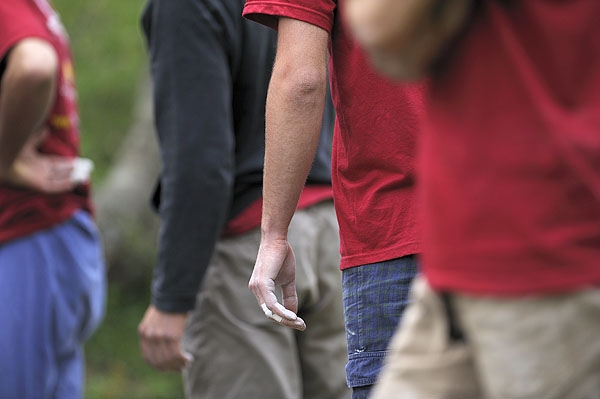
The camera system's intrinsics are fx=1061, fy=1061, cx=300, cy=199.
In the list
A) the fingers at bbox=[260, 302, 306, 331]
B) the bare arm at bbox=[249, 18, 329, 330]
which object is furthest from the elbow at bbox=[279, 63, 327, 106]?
the fingers at bbox=[260, 302, 306, 331]

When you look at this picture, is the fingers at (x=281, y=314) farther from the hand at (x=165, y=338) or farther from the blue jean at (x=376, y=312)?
the hand at (x=165, y=338)

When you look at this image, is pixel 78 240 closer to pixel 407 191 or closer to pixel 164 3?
pixel 164 3

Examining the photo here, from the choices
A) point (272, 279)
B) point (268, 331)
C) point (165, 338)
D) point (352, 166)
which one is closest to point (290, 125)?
point (352, 166)

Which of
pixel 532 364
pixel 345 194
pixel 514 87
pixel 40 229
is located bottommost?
pixel 40 229

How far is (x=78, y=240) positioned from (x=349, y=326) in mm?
2200

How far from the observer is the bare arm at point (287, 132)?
7.90 ft

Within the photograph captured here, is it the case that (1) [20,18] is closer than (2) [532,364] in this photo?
No

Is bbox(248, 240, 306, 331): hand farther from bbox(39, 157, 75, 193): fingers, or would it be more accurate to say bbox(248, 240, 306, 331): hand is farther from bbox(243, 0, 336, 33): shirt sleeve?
bbox(39, 157, 75, 193): fingers

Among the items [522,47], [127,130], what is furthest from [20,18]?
[127,130]

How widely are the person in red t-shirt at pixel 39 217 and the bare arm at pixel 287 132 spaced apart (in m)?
1.87

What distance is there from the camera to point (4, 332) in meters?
4.12

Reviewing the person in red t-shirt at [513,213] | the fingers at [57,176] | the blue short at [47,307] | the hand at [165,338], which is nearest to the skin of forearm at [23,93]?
the fingers at [57,176]

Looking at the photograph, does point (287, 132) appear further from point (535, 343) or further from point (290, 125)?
point (535, 343)

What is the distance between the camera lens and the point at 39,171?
13.8 ft
